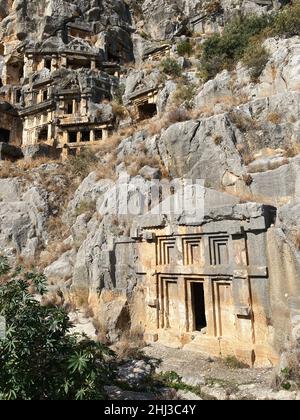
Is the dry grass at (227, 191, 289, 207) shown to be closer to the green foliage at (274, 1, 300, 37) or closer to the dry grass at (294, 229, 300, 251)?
the dry grass at (294, 229, 300, 251)

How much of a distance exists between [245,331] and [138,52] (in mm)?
35273

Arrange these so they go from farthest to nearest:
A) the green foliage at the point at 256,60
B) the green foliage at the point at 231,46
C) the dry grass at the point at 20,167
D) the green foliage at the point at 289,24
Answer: the green foliage at the point at 231,46, the dry grass at the point at 20,167, the green foliage at the point at 289,24, the green foliage at the point at 256,60

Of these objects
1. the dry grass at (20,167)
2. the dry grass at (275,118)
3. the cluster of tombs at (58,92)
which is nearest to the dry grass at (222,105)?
the dry grass at (275,118)

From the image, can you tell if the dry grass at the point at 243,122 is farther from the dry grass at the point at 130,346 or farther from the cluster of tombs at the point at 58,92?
the cluster of tombs at the point at 58,92

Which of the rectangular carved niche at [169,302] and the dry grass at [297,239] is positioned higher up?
the dry grass at [297,239]

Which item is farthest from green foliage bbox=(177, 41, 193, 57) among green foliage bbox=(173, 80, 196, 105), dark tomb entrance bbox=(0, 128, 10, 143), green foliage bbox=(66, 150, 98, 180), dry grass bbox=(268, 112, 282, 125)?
dry grass bbox=(268, 112, 282, 125)

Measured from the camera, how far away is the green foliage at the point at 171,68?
25663mm

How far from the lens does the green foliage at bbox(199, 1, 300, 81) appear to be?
17562mm

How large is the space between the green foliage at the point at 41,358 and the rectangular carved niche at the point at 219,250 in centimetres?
382

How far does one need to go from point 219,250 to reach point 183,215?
1438 mm

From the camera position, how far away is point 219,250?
866 centimetres

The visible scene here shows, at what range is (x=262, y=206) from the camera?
309 inches

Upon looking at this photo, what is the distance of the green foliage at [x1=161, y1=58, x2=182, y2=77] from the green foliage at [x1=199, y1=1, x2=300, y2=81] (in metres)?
3.14
